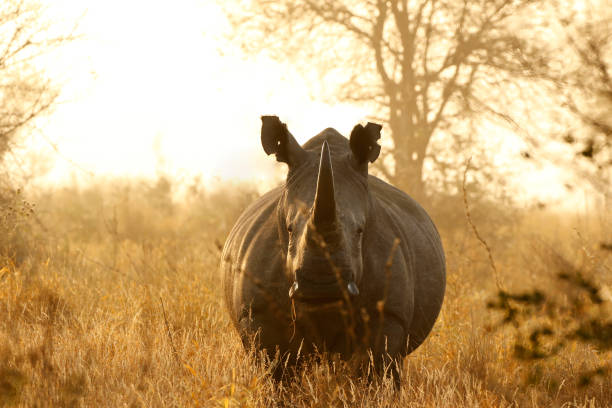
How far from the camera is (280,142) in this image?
3426 mm

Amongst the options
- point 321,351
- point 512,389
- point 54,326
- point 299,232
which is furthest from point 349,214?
point 54,326

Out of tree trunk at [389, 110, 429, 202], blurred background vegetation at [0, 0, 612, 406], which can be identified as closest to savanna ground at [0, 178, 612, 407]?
blurred background vegetation at [0, 0, 612, 406]

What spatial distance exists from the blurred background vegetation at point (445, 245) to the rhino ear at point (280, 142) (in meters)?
0.90

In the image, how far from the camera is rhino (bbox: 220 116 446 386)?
283cm

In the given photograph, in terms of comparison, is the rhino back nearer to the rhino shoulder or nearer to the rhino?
the rhino

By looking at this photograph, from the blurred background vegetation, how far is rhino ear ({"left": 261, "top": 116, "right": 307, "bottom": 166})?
904 mm

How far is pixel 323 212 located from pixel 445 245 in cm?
699

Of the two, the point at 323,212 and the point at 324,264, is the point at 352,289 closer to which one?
the point at 324,264

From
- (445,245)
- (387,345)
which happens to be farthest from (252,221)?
(445,245)

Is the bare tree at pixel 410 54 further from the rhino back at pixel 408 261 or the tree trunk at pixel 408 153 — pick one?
the rhino back at pixel 408 261

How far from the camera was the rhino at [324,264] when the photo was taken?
9.29 feet

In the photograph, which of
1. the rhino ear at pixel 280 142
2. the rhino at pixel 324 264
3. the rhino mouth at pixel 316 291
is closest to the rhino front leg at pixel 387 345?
the rhino at pixel 324 264

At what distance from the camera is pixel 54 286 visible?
20.5 ft

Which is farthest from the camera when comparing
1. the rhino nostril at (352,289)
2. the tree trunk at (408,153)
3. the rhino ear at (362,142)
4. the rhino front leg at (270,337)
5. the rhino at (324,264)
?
the tree trunk at (408,153)
